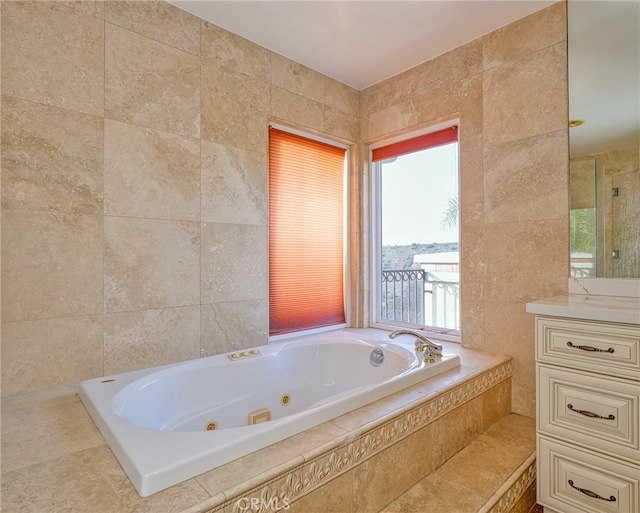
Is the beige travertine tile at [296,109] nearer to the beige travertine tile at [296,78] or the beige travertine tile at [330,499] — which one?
the beige travertine tile at [296,78]

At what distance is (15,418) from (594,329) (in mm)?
2195

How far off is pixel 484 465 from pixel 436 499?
1.14 feet

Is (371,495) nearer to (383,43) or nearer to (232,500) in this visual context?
(232,500)

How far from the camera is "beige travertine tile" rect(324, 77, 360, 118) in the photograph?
2695mm

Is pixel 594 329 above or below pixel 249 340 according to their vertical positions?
above

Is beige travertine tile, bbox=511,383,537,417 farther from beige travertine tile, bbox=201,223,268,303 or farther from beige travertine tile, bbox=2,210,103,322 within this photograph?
beige travertine tile, bbox=2,210,103,322

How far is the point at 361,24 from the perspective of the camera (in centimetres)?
207

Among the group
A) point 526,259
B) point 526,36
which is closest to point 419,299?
point 526,259

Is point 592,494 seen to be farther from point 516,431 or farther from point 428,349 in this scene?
point 428,349

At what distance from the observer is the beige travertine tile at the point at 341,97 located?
2.70 meters

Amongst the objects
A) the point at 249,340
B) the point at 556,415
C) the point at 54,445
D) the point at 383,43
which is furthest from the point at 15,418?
the point at 383,43

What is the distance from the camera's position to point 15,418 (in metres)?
1.32

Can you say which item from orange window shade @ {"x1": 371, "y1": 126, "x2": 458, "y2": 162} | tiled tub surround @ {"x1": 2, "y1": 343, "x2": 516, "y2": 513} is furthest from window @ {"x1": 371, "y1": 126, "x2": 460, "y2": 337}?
tiled tub surround @ {"x1": 2, "y1": 343, "x2": 516, "y2": 513}

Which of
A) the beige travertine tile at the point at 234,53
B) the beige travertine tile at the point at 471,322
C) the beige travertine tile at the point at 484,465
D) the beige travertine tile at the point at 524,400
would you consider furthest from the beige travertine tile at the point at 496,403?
the beige travertine tile at the point at 234,53
